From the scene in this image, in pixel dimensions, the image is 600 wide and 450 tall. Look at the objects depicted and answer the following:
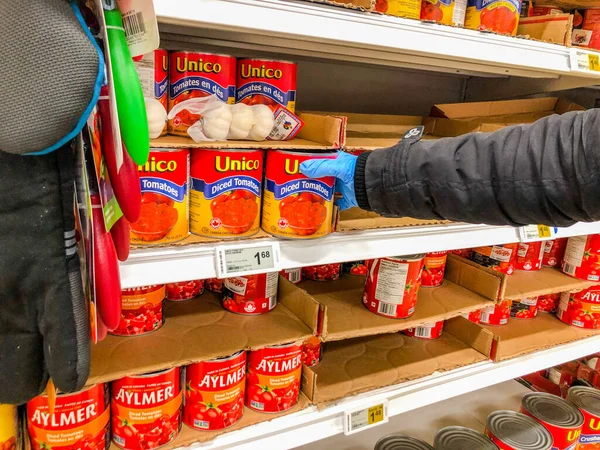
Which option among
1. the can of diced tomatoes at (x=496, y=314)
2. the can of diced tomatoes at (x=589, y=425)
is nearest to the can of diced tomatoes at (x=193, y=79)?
the can of diced tomatoes at (x=496, y=314)

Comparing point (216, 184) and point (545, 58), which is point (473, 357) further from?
point (216, 184)

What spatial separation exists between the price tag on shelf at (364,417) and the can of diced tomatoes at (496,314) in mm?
614

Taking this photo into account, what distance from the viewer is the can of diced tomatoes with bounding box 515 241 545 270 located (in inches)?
66.9

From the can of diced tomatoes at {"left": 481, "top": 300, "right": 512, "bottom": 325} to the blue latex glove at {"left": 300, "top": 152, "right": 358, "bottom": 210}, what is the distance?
2.82 ft

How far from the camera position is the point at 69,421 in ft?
2.92

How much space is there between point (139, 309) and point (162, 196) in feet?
1.04

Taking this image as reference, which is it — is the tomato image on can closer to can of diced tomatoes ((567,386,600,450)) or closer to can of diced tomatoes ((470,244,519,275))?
can of diced tomatoes ((470,244,519,275))

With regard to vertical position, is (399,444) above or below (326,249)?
below

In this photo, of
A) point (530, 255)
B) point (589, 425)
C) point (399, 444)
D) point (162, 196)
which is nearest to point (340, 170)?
point (162, 196)

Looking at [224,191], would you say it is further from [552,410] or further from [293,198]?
[552,410]

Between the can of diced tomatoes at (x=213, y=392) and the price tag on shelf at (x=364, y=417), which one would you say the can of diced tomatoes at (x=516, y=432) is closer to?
the price tag on shelf at (x=364, y=417)

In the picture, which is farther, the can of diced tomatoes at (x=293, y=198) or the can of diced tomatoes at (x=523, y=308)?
the can of diced tomatoes at (x=523, y=308)

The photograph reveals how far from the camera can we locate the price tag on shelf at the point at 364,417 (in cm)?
120

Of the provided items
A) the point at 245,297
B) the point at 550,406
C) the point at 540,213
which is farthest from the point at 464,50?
the point at 550,406
